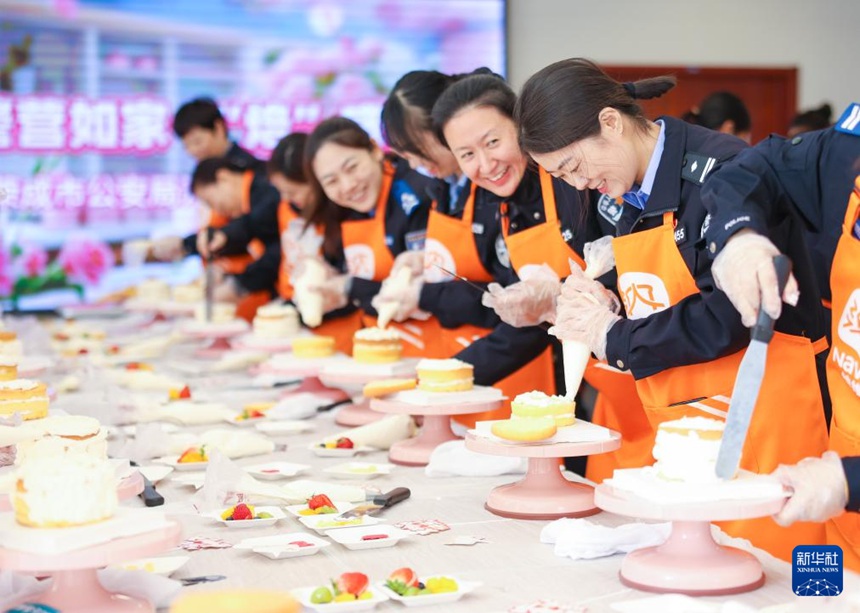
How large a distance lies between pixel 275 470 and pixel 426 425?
0.42 meters

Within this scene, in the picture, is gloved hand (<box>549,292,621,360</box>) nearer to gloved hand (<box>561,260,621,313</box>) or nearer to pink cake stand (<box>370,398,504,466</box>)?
gloved hand (<box>561,260,621,313</box>)

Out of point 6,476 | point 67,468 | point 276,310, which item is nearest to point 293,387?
point 276,310

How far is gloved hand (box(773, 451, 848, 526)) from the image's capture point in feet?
5.17

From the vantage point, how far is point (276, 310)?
14.7 ft

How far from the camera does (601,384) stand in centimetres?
298

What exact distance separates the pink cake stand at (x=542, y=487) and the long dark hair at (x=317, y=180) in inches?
81.3

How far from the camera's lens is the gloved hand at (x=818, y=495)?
158 cm

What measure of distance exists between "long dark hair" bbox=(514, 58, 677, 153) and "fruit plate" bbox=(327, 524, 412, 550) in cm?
88

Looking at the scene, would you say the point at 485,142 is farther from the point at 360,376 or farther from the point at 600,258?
the point at 360,376

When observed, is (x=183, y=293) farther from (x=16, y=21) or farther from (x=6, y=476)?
(x=6, y=476)

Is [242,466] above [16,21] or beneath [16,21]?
beneath

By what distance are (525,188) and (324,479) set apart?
1.06m

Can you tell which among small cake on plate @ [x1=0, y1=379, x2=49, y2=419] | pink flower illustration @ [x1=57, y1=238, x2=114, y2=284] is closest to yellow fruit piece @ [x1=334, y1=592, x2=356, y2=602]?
small cake on plate @ [x1=0, y1=379, x2=49, y2=419]

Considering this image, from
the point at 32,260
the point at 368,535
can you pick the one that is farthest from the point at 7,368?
the point at 32,260
